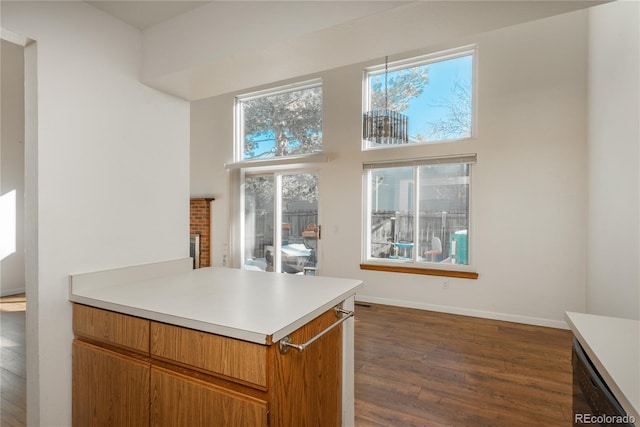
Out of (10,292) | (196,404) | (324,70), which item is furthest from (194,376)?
(10,292)

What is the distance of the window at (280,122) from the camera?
17.0ft

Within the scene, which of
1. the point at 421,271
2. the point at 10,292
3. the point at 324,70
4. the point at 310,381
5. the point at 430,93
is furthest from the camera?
the point at 10,292

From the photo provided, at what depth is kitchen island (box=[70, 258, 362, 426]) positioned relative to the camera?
3.49 feet

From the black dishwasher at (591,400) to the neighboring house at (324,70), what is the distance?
1204mm

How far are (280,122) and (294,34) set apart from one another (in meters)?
4.20

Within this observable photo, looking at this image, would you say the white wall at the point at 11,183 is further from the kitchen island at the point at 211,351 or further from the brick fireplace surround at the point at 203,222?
the kitchen island at the point at 211,351

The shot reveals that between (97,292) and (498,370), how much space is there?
281cm

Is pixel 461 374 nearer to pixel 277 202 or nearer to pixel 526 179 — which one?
pixel 526 179

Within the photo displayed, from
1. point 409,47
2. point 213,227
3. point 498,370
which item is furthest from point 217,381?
point 213,227

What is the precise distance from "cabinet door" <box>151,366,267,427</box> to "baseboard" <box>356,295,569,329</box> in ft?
11.4

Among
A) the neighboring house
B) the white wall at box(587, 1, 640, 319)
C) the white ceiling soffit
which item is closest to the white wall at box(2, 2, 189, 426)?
the neighboring house

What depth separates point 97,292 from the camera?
1.55m

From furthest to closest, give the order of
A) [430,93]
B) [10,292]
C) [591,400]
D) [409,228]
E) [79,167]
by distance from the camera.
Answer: [10,292]
[409,228]
[430,93]
[79,167]
[591,400]

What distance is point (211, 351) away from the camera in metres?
1.11
